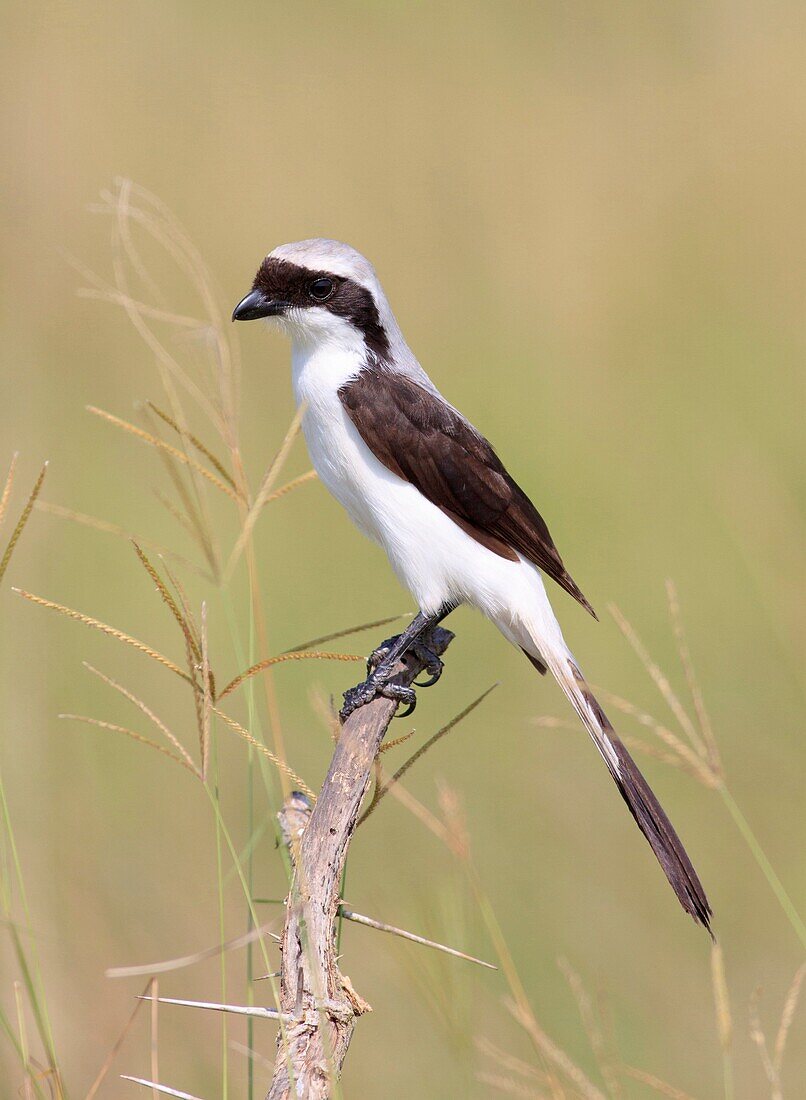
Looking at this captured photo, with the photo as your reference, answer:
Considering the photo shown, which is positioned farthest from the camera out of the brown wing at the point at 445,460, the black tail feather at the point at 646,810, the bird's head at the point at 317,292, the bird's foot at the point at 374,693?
the bird's head at the point at 317,292

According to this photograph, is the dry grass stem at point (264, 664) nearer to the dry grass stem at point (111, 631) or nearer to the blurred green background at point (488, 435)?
the dry grass stem at point (111, 631)

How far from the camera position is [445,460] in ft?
11.3

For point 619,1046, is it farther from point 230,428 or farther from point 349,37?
point 349,37

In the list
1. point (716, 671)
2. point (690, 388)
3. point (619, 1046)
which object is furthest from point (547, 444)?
point (619, 1046)

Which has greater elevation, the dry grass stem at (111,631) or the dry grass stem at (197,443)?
the dry grass stem at (197,443)

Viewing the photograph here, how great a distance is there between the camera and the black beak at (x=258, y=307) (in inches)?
143

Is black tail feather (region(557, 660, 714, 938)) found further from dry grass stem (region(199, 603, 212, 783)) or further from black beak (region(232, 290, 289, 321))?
black beak (region(232, 290, 289, 321))

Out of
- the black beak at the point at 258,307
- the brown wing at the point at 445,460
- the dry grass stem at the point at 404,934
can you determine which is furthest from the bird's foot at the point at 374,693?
the black beak at the point at 258,307

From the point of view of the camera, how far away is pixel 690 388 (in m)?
7.51

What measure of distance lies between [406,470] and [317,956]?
166 centimetres

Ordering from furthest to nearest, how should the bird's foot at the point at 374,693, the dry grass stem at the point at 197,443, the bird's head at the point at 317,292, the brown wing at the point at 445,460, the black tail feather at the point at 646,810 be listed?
1. the bird's head at the point at 317,292
2. the brown wing at the point at 445,460
3. the bird's foot at the point at 374,693
4. the black tail feather at the point at 646,810
5. the dry grass stem at the point at 197,443

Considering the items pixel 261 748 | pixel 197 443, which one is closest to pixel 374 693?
pixel 197 443

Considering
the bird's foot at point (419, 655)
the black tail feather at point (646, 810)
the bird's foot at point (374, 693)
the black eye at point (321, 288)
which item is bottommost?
the black tail feather at point (646, 810)

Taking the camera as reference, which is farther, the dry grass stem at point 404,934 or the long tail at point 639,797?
the long tail at point 639,797
